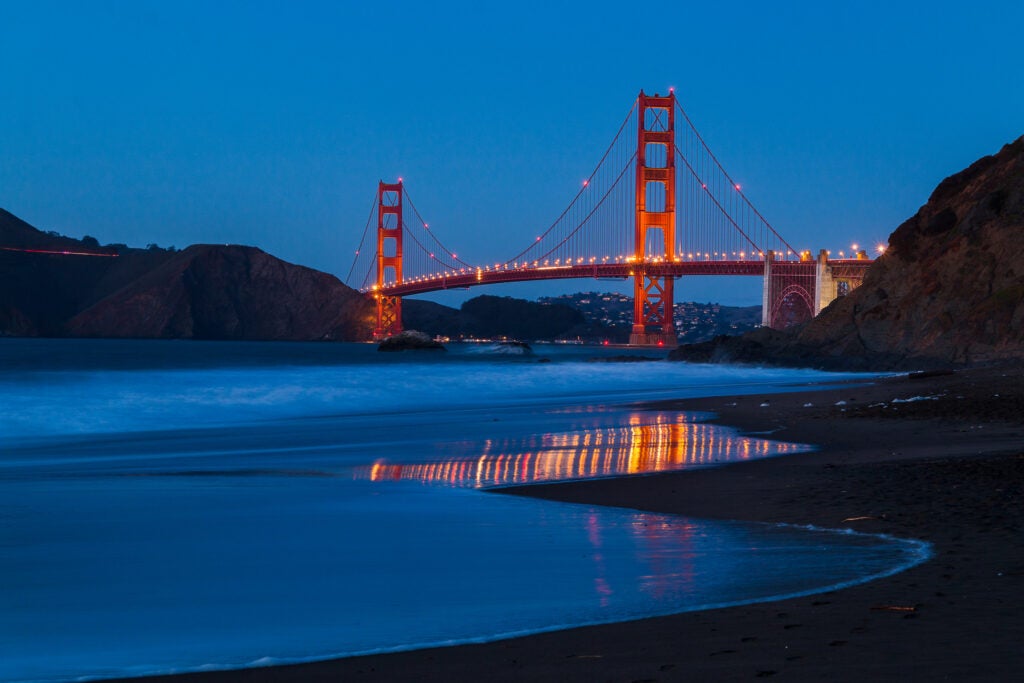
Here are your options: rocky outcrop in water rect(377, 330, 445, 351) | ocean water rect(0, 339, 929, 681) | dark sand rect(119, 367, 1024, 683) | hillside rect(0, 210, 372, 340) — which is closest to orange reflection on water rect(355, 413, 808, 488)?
ocean water rect(0, 339, 929, 681)

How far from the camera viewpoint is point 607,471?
8781mm

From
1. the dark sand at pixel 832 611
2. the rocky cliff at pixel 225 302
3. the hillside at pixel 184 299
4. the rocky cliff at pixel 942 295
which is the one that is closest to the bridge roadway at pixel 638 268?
the rocky cliff at pixel 942 295

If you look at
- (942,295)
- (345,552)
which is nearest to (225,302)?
(942,295)

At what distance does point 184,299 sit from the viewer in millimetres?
121062

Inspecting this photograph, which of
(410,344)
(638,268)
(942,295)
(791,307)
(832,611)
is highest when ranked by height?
(638,268)

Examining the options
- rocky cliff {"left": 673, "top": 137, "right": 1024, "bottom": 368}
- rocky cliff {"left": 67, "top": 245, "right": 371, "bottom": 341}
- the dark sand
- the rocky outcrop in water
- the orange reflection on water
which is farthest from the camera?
rocky cliff {"left": 67, "top": 245, "right": 371, "bottom": 341}

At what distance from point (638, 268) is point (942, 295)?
1192 inches

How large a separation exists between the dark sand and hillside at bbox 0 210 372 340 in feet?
343

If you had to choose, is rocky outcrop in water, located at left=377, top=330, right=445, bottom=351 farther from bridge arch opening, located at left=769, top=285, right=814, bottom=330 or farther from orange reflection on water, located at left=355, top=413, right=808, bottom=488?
orange reflection on water, located at left=355, top=413, right=808, bottom=488

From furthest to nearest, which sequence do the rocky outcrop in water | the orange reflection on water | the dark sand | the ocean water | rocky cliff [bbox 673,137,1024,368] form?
the rocky outcrop in water < rocky cliff [bbox 673,137,1024,368] < the orange reflection on water < the ocean water < the dark sand

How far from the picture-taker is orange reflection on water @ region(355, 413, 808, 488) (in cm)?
859

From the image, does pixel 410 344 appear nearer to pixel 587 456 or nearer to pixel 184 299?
pixel 184 299

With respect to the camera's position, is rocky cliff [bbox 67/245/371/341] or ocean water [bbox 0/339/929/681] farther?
rocky cliff [bbox 67/245/371/341]

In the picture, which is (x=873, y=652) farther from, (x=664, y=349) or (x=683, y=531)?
(x=664, y=349)
